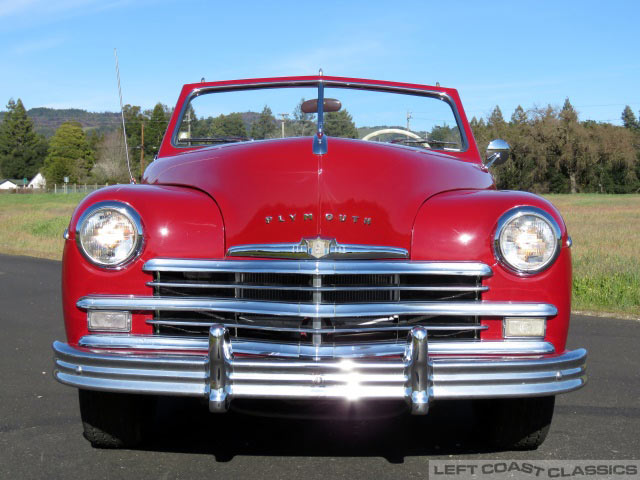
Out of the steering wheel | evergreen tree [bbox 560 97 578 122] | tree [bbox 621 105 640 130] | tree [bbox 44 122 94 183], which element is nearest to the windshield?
the steering wheel

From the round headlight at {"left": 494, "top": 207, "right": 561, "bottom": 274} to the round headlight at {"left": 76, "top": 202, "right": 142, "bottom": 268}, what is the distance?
56.6 inches

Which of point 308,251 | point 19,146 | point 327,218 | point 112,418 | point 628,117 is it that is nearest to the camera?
point 308,251

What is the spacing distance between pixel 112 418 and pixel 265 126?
2.28m

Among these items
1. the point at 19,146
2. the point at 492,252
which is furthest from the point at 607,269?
the point at 19,146

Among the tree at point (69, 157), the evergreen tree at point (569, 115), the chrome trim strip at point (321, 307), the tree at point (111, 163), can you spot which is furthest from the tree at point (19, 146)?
the chrome trim strip at point (321, 307)

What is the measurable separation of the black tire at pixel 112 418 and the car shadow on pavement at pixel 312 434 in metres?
0.15

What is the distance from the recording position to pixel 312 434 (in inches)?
144

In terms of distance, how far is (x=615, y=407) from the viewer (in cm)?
414

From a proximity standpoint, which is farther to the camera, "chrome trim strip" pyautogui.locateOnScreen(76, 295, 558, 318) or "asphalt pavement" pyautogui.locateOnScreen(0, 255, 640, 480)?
"asphalt pavement" pyautogui.locateOnScreen(0, 255, 640, 480)

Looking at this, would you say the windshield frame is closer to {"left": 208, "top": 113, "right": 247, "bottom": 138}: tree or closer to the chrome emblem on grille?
{"left": 208, "top": 113, "right": 247, "bottom": 138}: tree

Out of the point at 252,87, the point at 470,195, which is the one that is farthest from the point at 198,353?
the point at 252,87

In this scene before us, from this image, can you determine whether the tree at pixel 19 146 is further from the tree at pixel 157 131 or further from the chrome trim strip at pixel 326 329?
the chrome trim strip at pixel 326 329

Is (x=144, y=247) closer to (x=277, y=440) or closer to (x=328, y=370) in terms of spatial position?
(x=328, y=370)

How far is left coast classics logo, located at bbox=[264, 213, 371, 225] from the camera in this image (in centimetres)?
304
